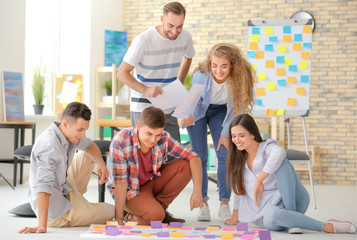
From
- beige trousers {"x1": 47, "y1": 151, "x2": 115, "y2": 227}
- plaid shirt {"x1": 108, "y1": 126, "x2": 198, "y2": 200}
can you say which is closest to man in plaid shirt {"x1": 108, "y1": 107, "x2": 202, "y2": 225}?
plaid shirt {"x1": 108, "y1": 126, "x2": 198, "y2": 200}

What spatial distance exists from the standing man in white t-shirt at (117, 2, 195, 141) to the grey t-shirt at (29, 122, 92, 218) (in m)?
0.56

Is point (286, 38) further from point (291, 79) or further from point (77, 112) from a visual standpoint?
point (77, 112)

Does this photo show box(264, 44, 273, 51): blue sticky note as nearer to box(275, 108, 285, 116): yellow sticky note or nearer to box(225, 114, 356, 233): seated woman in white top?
box(275, 108, 285, 116): yellow sticky note

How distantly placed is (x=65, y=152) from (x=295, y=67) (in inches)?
101

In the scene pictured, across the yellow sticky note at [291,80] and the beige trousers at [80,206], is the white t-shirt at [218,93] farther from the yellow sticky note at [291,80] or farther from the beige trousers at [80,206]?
the yellow sticky note at [291,80]

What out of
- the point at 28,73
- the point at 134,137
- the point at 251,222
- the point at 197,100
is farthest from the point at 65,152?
the point at 28,73

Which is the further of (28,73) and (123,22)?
(123,22)

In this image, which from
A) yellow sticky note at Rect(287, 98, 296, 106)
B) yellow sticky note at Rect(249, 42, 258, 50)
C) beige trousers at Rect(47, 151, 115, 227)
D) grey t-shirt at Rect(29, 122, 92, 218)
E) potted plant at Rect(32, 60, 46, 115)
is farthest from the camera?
potted plant at Rect(32, 60, 46, 115)

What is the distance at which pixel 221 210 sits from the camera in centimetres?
378

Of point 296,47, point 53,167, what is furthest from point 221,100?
point 296,47

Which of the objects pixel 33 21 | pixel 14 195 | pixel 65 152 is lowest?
pixel 14 195

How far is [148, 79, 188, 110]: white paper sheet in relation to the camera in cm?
361

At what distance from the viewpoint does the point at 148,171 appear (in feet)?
11.5

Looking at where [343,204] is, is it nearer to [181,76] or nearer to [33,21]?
[181,76]
